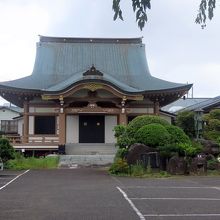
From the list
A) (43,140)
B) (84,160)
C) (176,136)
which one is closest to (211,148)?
(176,136)

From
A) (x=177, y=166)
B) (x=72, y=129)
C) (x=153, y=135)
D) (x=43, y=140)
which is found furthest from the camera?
(x=72, y=129)

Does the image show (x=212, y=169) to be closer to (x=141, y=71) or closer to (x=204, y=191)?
(x=204, y=191)

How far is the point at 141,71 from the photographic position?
3744cm

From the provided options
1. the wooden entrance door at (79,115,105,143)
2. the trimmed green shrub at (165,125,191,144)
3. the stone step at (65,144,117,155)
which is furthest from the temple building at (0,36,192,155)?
the trimmed green shrub at (165,125,191,144)

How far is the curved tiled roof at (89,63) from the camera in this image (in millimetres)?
34500

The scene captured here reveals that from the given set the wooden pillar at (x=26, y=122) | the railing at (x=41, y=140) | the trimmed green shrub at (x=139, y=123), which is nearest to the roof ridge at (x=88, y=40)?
the wooden pillar at (x=26, y=122)

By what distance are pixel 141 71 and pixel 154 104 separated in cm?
410

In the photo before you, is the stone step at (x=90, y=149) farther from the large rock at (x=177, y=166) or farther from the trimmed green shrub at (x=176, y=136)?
the large rock at (x=177, y=166)

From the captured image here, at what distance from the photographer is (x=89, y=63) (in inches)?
1492

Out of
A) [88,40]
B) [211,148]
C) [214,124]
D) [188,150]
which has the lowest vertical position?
[188,150]

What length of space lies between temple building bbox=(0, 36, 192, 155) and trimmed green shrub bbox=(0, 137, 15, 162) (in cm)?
541

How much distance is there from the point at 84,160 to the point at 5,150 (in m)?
5.04

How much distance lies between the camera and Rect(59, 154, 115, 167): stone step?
92.2ft

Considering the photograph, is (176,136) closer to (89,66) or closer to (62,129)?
(62,129)
